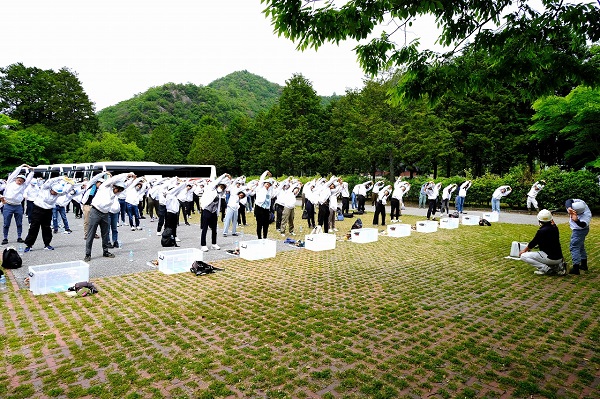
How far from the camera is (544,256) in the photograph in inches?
332

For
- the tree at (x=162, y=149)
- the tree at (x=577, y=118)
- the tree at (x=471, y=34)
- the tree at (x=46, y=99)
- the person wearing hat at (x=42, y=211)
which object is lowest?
the person wearing hat at (x=42, y=211)

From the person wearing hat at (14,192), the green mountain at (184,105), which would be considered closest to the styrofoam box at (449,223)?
the person wearing hat at (14,192)

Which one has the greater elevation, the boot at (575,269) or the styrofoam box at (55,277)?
the styrofoam box at (55,277)

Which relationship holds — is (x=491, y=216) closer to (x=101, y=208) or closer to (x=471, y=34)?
(x=471, y=34)

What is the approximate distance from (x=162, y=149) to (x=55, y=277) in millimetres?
63872

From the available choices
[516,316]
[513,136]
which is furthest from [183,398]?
[513,136]

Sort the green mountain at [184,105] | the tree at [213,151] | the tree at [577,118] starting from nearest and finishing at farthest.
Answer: the tree at [577,118]
the tree at [213,151]
the green mountain at [184,105]

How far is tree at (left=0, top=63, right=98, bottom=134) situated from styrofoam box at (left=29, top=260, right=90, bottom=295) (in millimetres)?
57531

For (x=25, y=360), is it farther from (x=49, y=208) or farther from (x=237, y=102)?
(x=237, y=102)

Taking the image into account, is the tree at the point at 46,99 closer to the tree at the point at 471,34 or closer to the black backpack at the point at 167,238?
the black backpack at the point at 167,238

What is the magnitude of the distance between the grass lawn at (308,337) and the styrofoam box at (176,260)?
232 millimetres

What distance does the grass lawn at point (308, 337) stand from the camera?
12.3ft

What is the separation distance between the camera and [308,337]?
16.1ft

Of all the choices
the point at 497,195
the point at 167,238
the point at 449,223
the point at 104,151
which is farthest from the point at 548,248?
the point at 104,151
